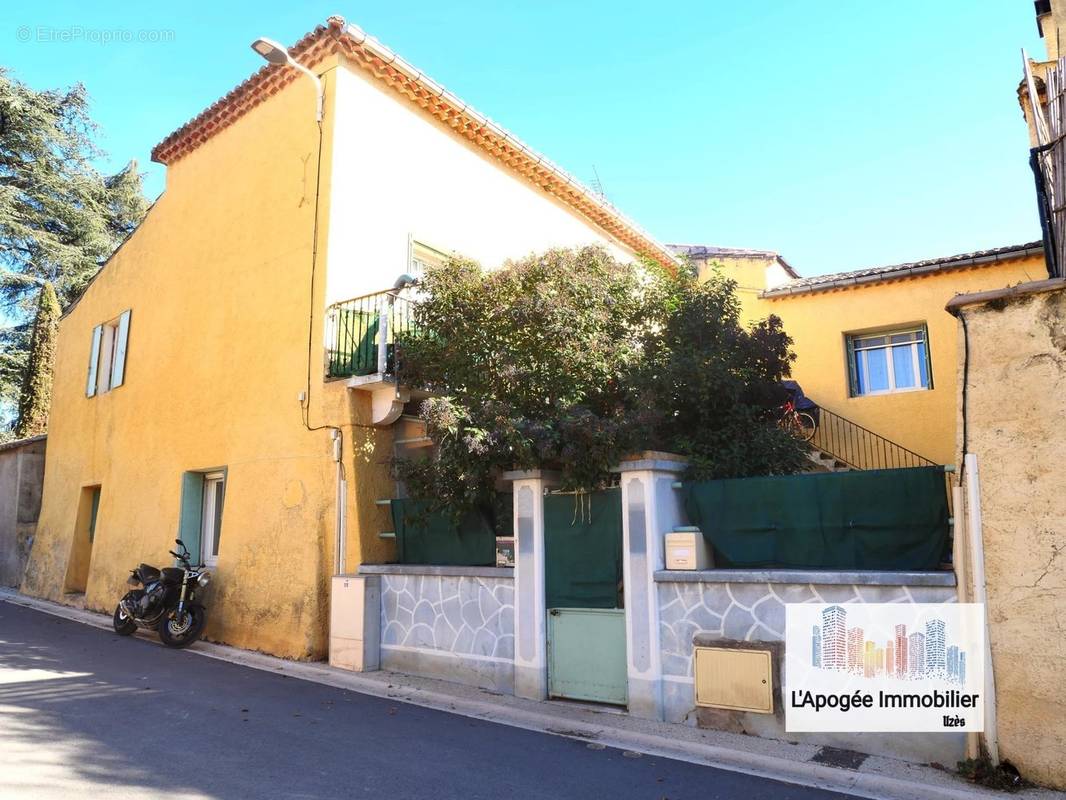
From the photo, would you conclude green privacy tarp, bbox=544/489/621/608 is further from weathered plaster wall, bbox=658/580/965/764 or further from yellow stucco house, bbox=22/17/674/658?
yellow stucco house, bbox=22/17/674/658

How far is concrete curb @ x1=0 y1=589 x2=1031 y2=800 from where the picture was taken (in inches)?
203

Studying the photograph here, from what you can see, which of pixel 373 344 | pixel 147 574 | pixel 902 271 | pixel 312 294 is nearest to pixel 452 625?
pixel 373 344

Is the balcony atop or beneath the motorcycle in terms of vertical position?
atop

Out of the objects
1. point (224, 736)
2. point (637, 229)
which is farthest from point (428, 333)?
point (637, 229)

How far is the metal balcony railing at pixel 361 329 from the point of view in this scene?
1005 centimetres

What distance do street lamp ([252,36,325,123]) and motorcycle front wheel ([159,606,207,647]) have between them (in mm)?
7211

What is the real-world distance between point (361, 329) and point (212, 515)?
4489mm

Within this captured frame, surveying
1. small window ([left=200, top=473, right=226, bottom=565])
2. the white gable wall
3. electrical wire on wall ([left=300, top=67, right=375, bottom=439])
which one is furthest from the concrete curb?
the white gable wall

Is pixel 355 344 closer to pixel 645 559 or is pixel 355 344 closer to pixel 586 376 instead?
pixel 586 376

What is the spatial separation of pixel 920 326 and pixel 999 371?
9273 mm

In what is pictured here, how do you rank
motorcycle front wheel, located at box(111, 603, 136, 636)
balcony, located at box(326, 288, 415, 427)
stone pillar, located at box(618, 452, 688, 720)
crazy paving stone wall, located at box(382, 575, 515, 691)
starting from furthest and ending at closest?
motorcycle front wheel, located at box(111, 603, 136, 636)
balcony, located at box(326, 288, 415, 427)
crazy paving stone wall, located at box(382, 575, 515, 691)
stone pillar, located at box(618, 452, 688, 720)

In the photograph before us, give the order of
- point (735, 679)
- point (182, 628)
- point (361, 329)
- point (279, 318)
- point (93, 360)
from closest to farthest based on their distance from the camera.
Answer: point (735, 679), point (361, 329), point (182, 628), point (279, 318), point (93, 360)

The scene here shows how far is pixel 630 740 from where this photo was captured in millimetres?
6383

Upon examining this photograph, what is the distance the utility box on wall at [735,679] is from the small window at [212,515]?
333 inches
